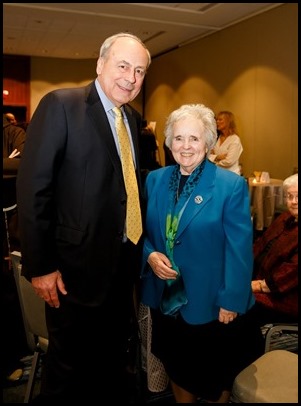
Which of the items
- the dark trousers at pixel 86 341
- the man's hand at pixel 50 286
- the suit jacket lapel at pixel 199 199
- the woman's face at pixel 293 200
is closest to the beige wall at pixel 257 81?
the woman's face at pixel 293 200

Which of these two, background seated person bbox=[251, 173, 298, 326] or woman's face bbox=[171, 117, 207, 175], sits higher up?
woman's face bbox=[171, 117, 207, 175]

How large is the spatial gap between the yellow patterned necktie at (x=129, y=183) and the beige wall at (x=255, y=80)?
4.74 meters

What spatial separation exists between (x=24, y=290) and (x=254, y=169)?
557cm

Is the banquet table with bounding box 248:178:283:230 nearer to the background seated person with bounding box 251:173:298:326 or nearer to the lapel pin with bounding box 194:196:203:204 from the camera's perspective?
the background seated person with bounding box 251:173:298:326

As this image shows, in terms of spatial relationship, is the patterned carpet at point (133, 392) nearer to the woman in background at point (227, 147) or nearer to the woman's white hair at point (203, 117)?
the woman's white hair at point (203, 117)

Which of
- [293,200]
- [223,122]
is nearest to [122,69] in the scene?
[293,200]

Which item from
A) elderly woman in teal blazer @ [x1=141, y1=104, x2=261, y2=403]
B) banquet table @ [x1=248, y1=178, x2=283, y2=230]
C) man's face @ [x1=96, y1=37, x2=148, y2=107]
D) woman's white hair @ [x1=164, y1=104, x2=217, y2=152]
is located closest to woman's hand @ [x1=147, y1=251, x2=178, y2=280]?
elderly woman in teal blazer @ [x1=141, y1=104, x2=261, y2=403]

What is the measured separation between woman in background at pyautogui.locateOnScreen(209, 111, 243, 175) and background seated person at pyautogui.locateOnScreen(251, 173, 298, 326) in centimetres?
331

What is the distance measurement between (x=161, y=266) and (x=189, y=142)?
47cm

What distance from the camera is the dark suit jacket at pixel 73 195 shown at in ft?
4.74

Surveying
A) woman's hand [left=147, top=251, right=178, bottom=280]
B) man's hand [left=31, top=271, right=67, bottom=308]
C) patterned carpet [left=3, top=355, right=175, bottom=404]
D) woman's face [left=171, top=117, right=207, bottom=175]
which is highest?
woman's face [left=171, top=117, right=207, bottom=175]

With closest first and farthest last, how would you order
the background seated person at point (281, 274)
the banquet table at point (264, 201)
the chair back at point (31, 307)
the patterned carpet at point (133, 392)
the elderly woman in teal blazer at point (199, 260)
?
the elderly woman in teal blazer at point (199, 260) < the chair back at point (31, 307) < the patterned carpet at point (133, 392) < the background seated person at point (281, 274) < the banquet table at point (264, 201)

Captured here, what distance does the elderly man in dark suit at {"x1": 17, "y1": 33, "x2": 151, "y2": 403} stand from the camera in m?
1.46

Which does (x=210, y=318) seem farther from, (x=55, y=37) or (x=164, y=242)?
(x=55, y=37)
